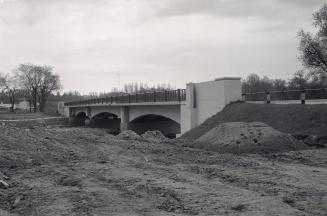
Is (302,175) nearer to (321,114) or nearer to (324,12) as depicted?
(321,114)

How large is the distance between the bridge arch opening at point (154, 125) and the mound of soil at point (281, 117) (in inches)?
827

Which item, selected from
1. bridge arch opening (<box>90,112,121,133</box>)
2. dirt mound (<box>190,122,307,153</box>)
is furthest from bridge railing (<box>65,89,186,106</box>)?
dirt mound (<box>190,122,307,153</box>)

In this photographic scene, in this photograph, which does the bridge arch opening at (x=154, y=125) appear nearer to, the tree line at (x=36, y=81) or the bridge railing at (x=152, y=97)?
the bridge railing at (x=152, y=97)

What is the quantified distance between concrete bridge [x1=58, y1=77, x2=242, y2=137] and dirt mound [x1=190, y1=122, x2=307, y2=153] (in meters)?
7.65

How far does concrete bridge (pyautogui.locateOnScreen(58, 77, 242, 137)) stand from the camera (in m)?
23.7

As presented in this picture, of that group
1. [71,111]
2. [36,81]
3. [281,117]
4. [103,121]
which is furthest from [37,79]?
[281,117]

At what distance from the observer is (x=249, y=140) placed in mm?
14617

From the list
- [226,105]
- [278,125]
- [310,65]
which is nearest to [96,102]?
[310,65]

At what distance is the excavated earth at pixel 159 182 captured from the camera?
7.05 metres

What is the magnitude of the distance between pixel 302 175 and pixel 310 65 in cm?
3355

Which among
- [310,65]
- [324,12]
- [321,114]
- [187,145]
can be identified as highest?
[324,12]

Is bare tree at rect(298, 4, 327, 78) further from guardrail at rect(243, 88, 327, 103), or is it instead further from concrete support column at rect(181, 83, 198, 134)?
concrete support column at rect(181, 83, 198, 134)

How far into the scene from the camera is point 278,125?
18.2m

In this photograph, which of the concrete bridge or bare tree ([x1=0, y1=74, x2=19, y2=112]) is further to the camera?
bare tree ([x1=0, y1=74, x2=19, y2=112])
